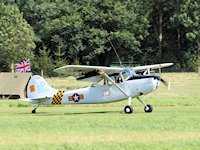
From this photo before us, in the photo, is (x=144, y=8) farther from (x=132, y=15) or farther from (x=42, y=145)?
(x=42, y=145)

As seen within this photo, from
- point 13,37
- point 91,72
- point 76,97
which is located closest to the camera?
point 91,72

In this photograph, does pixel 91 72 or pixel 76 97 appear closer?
pixel 91 72

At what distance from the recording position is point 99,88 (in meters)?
27.3

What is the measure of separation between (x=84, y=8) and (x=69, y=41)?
18.6 feet

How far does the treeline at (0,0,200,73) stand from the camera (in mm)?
85062

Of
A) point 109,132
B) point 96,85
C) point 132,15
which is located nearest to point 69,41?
point 132,15

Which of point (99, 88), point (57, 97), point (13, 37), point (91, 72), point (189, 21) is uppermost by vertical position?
point (189, 21)

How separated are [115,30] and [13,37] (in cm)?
2298

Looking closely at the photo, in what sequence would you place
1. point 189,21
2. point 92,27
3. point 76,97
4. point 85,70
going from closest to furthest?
point 85,70 < point 76,97 < point 189,21 < point 92,27

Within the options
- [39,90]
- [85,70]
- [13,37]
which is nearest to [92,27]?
[13,37]

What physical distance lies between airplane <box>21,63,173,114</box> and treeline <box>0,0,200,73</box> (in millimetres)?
51385

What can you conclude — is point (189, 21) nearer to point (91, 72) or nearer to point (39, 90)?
point (91, 72)

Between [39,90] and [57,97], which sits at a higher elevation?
[39,90]

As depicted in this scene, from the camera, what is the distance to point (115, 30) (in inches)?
3462
